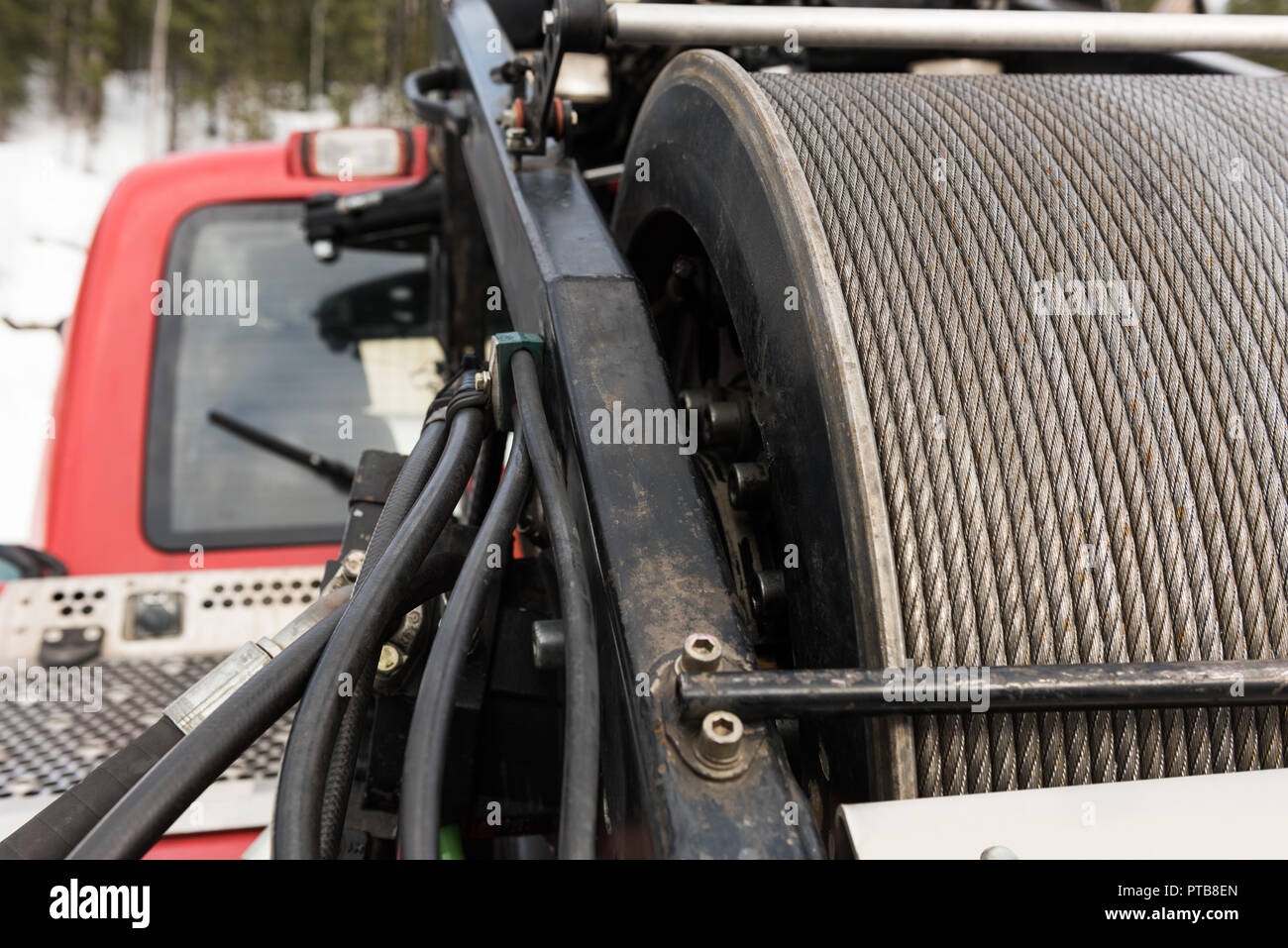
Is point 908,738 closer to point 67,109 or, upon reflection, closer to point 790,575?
point 790,575

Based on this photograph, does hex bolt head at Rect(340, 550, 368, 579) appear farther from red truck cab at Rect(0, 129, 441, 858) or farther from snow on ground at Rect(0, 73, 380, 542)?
snow on ground at Rect(0, 73, 380, 542)

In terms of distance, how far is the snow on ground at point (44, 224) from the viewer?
3.69 m

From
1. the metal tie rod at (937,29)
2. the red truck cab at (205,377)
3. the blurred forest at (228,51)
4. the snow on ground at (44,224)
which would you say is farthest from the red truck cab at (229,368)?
the blurred forest at (228,51)

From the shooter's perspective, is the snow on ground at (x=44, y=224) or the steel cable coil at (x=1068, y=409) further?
the snow on ground at (x=44, y=224)

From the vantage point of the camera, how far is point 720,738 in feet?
3.11

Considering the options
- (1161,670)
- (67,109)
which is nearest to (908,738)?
(1161,670)

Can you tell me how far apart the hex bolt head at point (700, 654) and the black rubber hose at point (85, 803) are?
62 centimetres

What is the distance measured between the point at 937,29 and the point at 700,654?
119 cm

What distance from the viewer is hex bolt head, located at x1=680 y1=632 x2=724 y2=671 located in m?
1.00

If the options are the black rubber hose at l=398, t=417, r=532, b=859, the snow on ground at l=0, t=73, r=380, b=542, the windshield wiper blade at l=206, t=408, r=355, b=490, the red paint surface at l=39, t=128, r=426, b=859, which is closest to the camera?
the black rubber hose at l=398, t=417, r=532, b=859

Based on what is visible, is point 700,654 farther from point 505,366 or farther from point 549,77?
point 549,77

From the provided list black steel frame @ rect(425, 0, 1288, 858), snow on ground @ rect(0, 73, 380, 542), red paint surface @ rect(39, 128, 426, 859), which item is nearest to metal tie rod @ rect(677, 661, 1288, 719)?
black steel frame @ rect(425, 0, 1288, 858)

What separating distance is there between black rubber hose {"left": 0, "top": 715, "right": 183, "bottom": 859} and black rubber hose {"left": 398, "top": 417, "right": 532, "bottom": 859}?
353 mm

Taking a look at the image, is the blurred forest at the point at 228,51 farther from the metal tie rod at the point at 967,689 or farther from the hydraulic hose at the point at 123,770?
Answer: the metal tie rod at the point at 967,689
